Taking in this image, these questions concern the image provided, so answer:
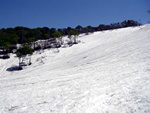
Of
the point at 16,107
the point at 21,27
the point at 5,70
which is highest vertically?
the point at 21,27

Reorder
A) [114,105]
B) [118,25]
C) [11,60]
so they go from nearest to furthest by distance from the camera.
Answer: [114,105] → [11,60] → [118,25]

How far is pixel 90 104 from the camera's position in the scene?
12.6ft

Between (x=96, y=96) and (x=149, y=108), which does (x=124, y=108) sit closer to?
(x=149, y=108)

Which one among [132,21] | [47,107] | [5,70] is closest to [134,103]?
[47,107]

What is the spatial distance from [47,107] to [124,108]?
295cm

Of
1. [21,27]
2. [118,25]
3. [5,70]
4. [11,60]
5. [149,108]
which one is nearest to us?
[149,108]

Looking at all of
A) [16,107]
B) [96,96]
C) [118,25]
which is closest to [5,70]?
[16,107]

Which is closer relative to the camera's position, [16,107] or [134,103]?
[134,103]

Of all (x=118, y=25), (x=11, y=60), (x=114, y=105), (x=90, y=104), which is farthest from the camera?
(x=118, y=25)

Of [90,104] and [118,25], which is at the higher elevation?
[118,25]

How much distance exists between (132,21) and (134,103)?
69566 mm

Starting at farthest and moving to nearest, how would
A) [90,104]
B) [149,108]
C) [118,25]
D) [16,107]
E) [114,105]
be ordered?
[118,25] → [16,107] → [90,104] → [114,105] → [149,108]

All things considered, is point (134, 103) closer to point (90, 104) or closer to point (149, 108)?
point (149, 108)

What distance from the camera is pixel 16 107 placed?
4496mm
